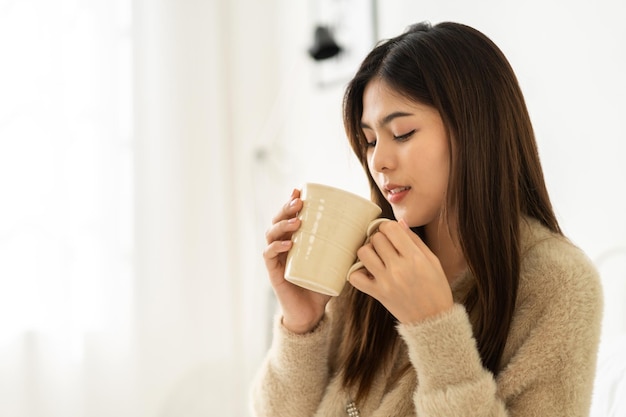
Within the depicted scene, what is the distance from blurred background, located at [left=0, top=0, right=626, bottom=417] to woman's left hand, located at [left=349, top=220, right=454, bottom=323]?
0.55m

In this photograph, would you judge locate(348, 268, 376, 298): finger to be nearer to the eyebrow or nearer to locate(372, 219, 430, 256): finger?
locate(372, 219, 430, 256): finger

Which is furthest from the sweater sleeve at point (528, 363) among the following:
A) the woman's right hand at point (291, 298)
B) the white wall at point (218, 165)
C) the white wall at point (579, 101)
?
the white wall at point (218, 165)

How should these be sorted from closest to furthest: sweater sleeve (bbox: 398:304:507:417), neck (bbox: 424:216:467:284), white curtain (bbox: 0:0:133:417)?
1. sweater sleeve (bbox: 398:304:507:417)
2. neck (bbox: 424:216:467:284)
3. white curtain (bbox: 0:0:133:417)

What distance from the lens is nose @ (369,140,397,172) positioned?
2.99 feet

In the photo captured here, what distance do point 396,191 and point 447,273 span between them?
7.6 inches

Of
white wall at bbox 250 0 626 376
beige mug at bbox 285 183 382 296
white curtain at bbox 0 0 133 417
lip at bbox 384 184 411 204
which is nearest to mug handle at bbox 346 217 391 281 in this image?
beige mug at bbox 285 183 382 296

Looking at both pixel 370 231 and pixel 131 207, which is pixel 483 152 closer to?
pixel 370 231

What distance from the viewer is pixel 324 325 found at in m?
1.04

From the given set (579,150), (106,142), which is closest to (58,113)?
(106,142)

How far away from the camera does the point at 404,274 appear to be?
0.81 m

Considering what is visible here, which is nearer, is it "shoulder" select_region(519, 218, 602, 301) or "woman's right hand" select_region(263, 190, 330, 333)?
"shoulder" select_region(519, 218, 602, 301)

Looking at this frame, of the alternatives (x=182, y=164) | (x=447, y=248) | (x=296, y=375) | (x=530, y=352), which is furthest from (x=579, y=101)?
(x=182, y=164)

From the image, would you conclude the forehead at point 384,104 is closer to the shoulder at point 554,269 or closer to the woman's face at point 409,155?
the woman's face at point 409,155

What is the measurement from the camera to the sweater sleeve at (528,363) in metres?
0.79
